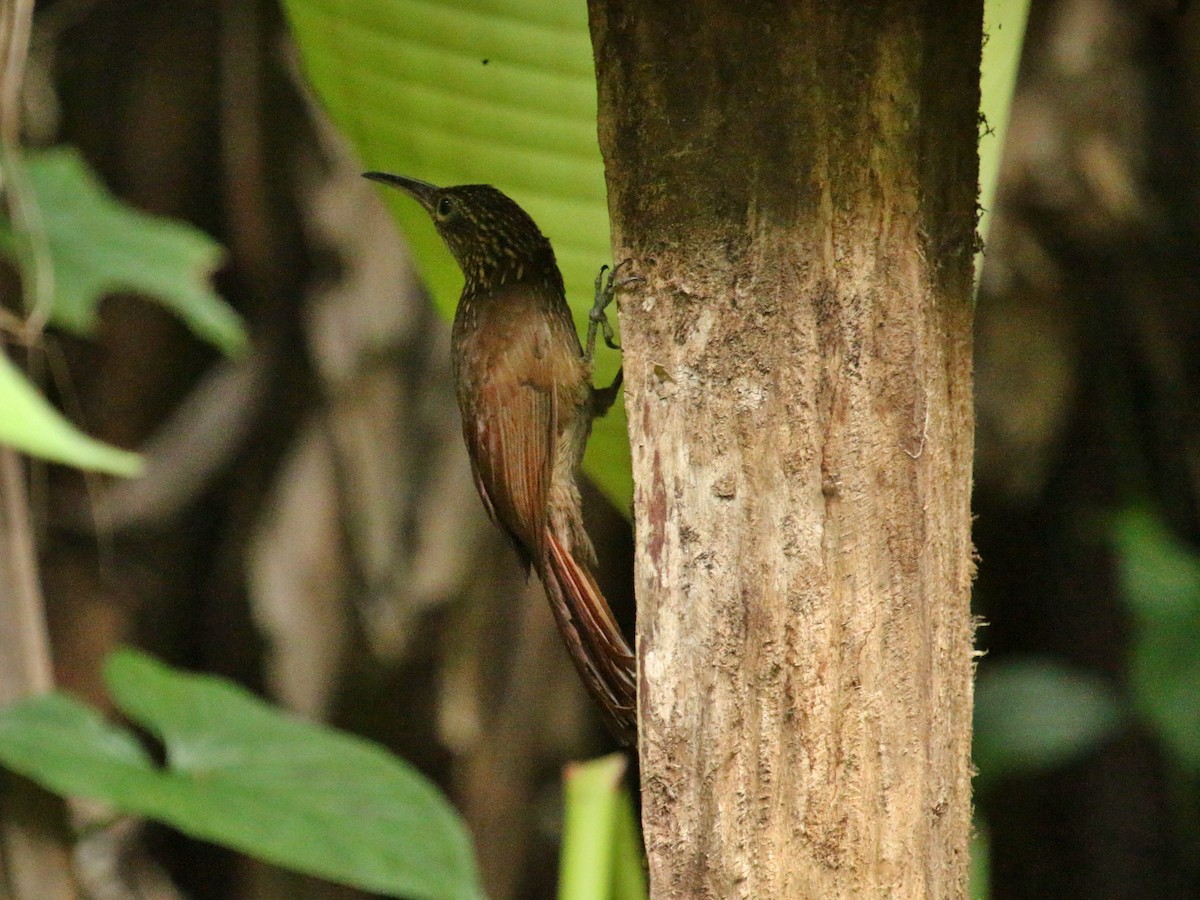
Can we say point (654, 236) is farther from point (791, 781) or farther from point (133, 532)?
point (133, 532)

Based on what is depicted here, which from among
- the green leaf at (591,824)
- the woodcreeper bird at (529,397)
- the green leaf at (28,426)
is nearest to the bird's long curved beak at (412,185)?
the woodcreeper bird at (529,397)

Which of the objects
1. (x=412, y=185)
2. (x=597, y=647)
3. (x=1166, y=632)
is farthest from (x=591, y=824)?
(x=1166, y=632)

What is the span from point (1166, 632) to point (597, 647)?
2.04m

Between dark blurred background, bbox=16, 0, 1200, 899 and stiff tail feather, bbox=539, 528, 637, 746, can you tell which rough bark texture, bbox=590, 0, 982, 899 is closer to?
stiff tail feather, bbox=539, 528, 637, 746

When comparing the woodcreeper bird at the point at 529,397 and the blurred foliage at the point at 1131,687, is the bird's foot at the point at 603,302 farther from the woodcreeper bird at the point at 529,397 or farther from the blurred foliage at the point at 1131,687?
the blurred foliage at the point at 1131,687

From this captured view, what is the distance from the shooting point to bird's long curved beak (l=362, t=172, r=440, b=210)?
2.10 m

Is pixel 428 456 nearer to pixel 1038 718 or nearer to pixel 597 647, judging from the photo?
pixel 1038 718

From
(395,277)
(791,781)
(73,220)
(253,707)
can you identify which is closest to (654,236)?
(791,781)

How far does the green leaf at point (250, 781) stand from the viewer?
6.00 ft

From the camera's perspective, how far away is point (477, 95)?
65.7 inches

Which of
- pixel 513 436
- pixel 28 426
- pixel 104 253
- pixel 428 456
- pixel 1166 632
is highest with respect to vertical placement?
pixel 104 253

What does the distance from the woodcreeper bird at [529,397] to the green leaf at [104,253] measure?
0.54m

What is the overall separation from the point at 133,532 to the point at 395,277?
1.09 meters

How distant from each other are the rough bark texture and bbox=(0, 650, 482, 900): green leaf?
0.70 metres
